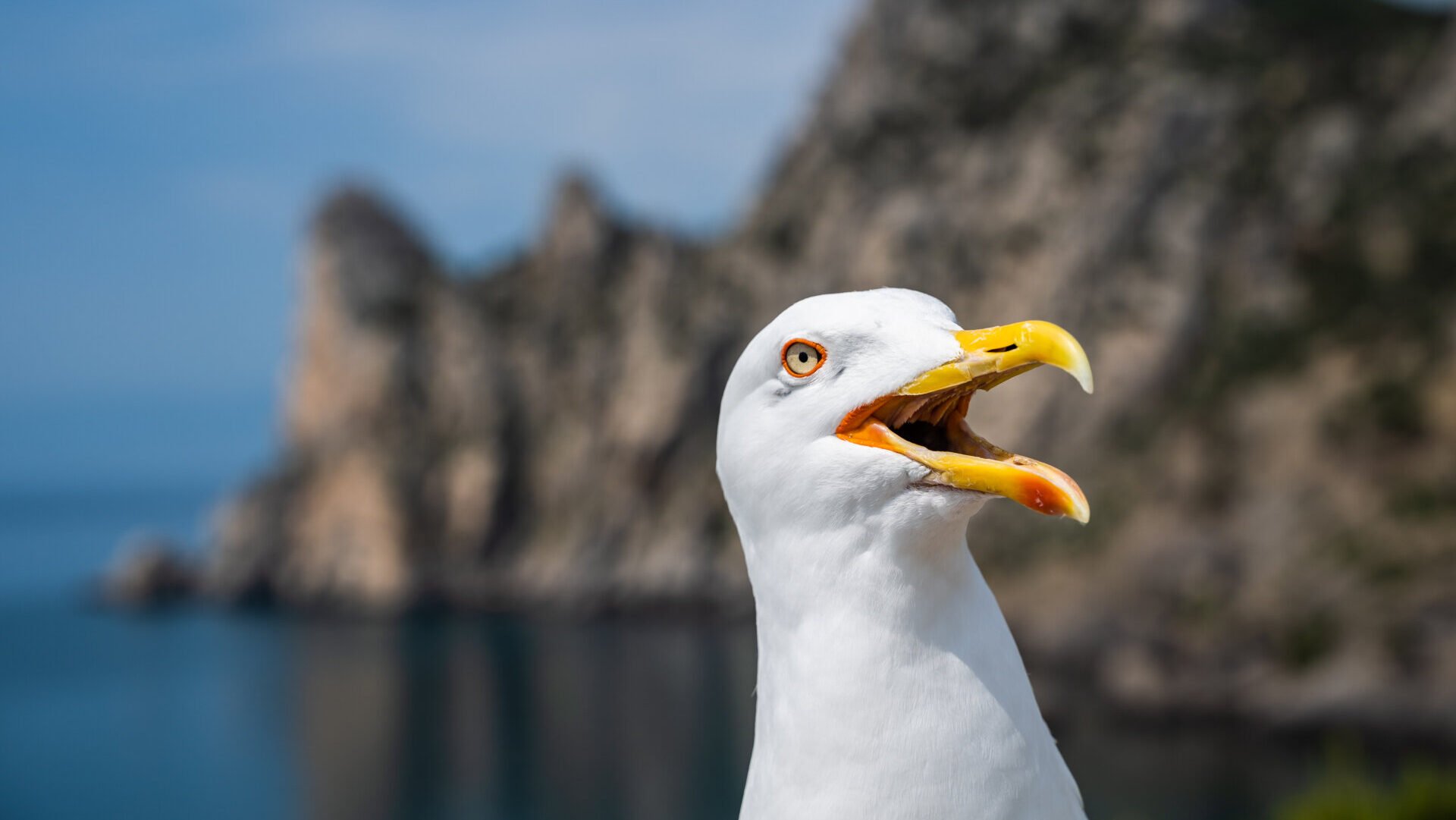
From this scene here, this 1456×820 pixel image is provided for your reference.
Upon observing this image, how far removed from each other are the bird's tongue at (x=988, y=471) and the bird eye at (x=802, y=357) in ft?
0.43

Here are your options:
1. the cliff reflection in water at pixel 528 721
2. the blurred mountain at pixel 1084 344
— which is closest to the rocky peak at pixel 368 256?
the blurred mountain at pixel 1084 344

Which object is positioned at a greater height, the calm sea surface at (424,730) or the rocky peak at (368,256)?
the rocky peak at (368,256)

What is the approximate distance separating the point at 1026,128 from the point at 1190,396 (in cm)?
1472

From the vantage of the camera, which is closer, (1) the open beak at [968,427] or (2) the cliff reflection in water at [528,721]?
(1) the open beak at [968,427]

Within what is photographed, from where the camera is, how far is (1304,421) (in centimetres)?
2644

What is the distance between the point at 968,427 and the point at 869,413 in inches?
7.3

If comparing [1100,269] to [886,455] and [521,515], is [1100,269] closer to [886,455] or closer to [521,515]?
[521,515]

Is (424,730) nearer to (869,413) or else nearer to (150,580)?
(150,580)

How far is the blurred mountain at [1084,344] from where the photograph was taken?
2441cm

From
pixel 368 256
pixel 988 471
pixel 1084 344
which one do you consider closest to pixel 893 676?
pixel 988 471

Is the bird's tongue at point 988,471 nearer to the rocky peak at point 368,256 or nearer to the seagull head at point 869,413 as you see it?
the seagull head at point 869,413

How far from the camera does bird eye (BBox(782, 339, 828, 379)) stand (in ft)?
7.21

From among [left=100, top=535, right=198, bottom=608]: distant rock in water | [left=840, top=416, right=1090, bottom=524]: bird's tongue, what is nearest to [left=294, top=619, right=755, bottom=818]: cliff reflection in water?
[left=100, top=535, right=198, bottom=608]: distant rock in water

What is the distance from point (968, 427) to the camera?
87.3 inches
